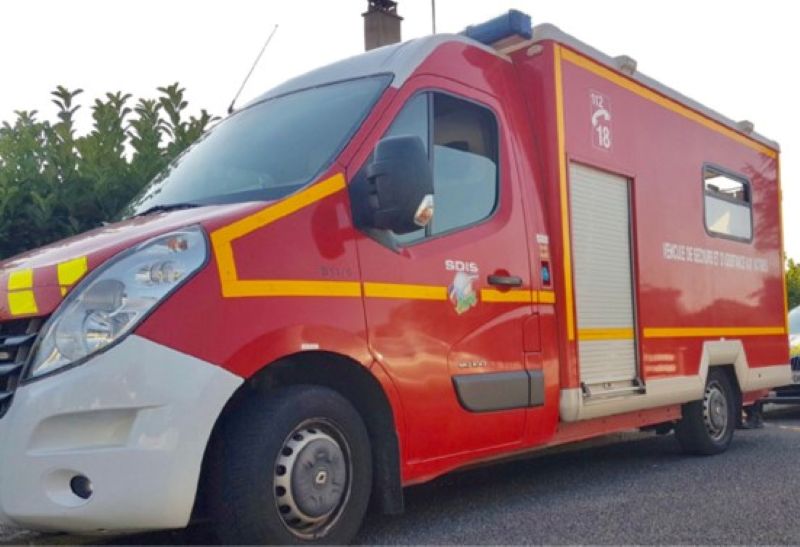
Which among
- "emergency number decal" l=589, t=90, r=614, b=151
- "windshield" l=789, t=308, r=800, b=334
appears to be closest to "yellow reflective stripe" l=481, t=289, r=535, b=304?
"emergency number decal" l=589, t=90, r=614, b=151

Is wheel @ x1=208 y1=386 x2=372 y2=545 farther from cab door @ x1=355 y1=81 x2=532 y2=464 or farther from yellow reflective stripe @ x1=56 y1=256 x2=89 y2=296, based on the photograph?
yellow reflective stripe @ x1=56 y1=256 x2=89 y2=296

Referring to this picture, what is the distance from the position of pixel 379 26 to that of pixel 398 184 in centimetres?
1075

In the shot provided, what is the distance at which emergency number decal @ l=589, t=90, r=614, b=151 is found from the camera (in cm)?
581

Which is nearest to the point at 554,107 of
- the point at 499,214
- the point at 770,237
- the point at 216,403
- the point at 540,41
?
the point at 540,41

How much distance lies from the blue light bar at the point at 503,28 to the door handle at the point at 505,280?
161cm

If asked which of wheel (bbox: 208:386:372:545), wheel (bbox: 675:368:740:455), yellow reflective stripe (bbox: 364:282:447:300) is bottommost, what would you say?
wheel (bbox: 675:368:740:455)

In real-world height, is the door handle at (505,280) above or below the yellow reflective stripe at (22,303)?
above

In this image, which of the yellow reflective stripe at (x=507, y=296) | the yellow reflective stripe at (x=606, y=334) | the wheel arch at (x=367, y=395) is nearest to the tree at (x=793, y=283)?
the yellow reflective stripe at (x=606, y=334)

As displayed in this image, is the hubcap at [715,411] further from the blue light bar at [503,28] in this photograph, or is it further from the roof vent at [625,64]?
the blue light bar at [503,28]

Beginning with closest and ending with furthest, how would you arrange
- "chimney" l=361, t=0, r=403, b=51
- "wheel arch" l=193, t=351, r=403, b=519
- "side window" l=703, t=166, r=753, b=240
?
"wheel arch" l=193, t=351, r=403, b=519
"side window" l=703, t=166, r=753, b=240
"chimney" l=361, t=0, r=403, b=51

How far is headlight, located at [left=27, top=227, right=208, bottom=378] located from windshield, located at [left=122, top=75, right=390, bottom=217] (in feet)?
2.18

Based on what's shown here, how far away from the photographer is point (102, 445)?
318cm

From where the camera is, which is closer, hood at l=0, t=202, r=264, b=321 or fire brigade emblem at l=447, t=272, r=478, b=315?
hood at l=0, t=202, r=264, b=321

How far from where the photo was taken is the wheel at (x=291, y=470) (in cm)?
337
